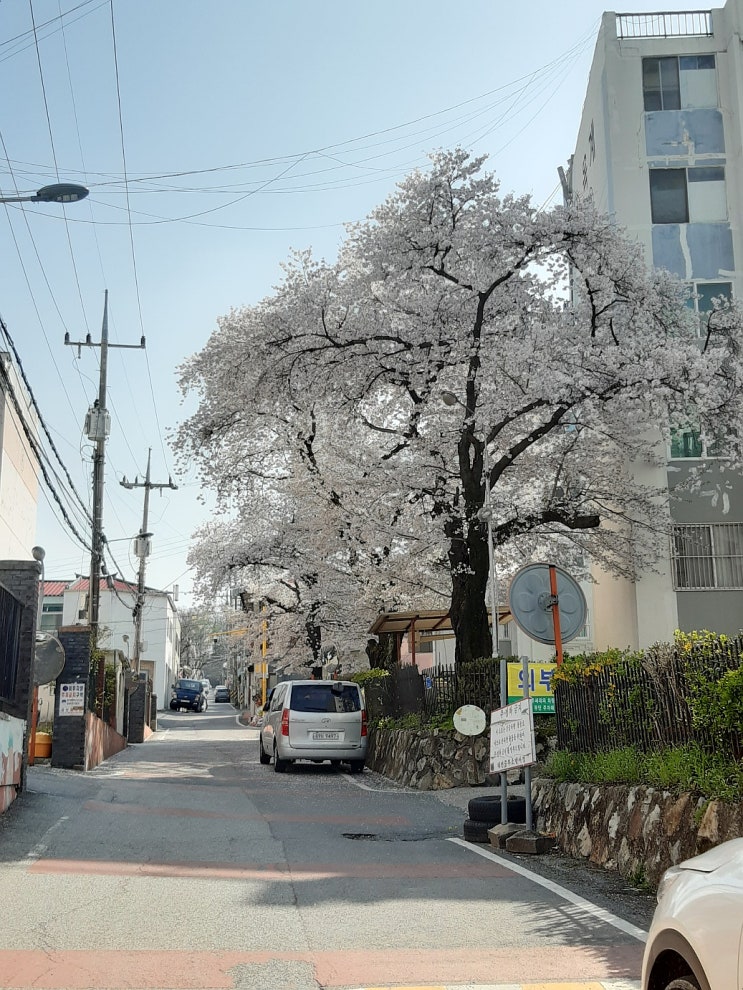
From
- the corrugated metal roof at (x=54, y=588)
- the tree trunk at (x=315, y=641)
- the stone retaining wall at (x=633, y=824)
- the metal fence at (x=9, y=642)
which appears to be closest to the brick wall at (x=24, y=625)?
the metal fence at (x=9, y=642)

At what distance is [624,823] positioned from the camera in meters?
8.77

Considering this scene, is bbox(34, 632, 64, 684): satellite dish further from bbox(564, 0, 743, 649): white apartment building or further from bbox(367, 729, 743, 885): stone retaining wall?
bbox(564, 0, 743, 649): white apartment building

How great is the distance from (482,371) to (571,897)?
1256 cm

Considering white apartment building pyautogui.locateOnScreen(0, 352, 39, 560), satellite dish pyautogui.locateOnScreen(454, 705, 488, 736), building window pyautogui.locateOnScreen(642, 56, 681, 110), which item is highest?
building window pyautogui.locateOnScreen(642, 56, 681, 110)

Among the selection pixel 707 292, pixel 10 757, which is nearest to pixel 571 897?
pixel 10 757

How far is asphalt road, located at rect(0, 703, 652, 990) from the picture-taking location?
574 cm

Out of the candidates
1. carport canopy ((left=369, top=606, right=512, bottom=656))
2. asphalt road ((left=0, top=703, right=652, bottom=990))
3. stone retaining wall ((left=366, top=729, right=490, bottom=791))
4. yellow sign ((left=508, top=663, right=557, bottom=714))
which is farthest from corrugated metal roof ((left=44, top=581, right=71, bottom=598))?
yellow sign ((left=508, top=663, right=557, bottom=714))

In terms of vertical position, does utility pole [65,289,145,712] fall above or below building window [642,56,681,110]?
below

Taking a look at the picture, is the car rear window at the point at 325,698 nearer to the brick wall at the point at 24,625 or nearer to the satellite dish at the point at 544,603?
the brick wall at the point at 24,625

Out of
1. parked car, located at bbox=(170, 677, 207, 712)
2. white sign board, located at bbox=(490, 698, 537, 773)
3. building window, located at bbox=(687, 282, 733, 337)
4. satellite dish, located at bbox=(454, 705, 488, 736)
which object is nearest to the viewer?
white sign board, located at bbox=(490, 698, 537, 773)

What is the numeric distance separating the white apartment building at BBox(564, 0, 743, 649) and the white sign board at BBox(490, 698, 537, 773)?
13.2 m

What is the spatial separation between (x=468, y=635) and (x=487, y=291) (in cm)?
637

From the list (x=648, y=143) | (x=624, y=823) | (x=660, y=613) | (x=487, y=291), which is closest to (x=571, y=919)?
(x=624, y=823)

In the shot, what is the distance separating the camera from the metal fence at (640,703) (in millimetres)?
8211
